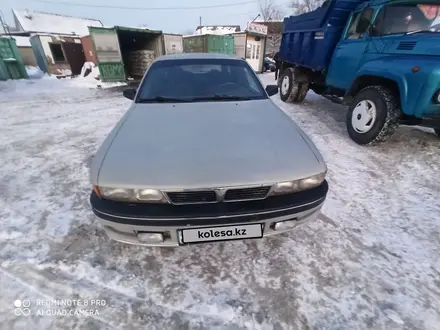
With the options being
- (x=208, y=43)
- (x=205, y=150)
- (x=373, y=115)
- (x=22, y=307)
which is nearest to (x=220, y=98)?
(x=205, y=150)

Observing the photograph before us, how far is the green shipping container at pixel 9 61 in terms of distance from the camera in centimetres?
1042

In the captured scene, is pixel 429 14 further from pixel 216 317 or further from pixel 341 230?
pixel 216 317

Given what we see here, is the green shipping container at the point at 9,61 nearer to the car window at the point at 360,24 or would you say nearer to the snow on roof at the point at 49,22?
the car window at the point at 360,24

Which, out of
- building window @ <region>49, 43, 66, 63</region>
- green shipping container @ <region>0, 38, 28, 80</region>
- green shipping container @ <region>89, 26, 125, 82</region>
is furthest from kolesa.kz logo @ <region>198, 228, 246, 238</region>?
building window @ <region>49, 43, 66, 63</region>

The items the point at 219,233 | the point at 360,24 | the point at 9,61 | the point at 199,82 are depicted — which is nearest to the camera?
the point at 219,233

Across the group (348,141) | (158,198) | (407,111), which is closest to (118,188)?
(158,198)

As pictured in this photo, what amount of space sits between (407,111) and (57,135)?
231 inches

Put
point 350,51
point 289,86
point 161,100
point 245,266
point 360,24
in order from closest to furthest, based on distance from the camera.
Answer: point 245,266 → point 161,100 → point 360,24 → point 350,51 → point 289,86

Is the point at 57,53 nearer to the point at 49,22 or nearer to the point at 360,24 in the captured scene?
the point at 360,24

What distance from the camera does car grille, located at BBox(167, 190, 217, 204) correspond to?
4.70 feet

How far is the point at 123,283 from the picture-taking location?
5.33 ft

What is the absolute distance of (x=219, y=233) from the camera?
151 centimetres

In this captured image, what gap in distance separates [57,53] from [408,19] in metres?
17.8

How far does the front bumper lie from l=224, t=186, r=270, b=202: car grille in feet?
0.12
